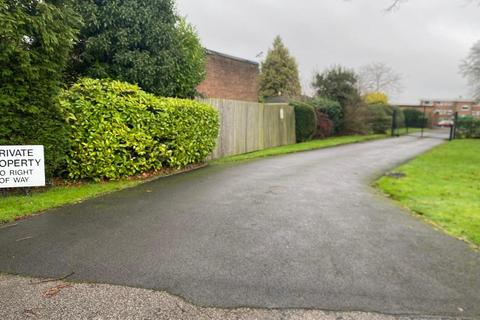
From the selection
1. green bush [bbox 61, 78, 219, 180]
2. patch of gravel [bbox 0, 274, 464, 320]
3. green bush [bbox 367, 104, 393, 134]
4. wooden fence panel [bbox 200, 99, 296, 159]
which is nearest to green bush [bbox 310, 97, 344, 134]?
green bush [bbox 367, 104, 393, 134]

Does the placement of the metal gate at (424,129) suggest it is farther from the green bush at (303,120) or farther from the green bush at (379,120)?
the green bush at (303,120)

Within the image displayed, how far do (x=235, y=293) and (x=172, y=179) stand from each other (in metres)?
5.46

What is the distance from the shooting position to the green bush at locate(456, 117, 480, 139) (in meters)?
26.0

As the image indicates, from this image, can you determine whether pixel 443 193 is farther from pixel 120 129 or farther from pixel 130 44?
pixel 130 44

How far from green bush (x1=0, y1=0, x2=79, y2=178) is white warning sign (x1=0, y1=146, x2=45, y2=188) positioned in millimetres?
207

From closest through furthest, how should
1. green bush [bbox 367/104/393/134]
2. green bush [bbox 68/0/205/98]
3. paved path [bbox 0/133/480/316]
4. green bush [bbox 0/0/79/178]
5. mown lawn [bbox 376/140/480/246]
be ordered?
paved path [bbox 0/133/480/316] < mown lawn [bbox 376/140/480/246] < green bush [bbox 0/0/79/178] < green bush [bbox 68/0/205/98] < green bush [bbox 367/104/393/134]

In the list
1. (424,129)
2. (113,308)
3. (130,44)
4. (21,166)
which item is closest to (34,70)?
(21,166)

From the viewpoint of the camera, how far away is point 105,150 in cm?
747

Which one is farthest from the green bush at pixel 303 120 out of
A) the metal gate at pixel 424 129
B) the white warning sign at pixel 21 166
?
the white warning sign at pixel 21 166

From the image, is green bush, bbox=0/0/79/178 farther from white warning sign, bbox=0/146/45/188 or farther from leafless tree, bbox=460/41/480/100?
leafless tree, bbox=460/41/480/100

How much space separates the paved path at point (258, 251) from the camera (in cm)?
316

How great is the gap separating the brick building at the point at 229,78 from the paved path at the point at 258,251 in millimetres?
12996

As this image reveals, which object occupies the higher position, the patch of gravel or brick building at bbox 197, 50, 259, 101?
brick building at bbox 197, 50, 259, 101

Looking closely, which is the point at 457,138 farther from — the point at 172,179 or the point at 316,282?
the point at 316,282
